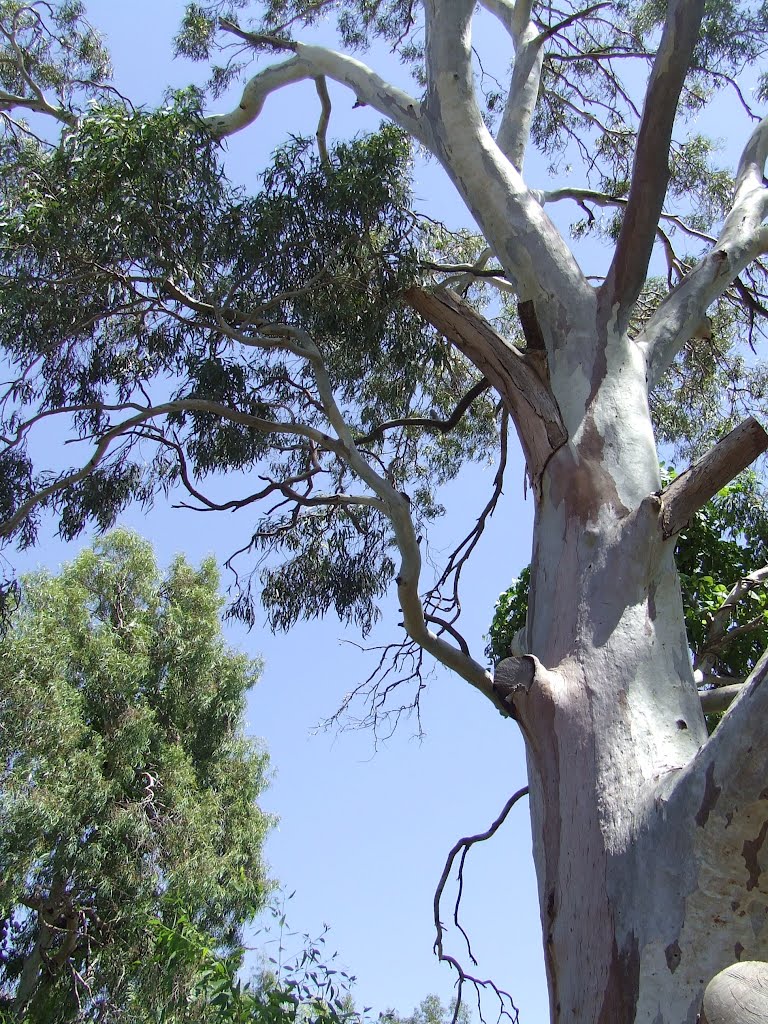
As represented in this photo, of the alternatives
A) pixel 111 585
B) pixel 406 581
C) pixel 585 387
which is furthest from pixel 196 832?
pixel 585 387

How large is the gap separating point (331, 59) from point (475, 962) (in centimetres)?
483

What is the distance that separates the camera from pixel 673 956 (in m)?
1.83

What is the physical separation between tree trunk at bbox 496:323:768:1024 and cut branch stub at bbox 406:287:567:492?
0.20 feet

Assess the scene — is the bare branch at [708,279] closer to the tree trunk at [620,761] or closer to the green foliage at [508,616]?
the tree trunk at [620,761]

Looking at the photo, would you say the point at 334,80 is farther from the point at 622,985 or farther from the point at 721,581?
the point at 622,985

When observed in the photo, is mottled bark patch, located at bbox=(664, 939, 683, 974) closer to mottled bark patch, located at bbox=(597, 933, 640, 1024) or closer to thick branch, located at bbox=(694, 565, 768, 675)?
mottled bark patch, located at bbox=(597, 933, 640, 1024)

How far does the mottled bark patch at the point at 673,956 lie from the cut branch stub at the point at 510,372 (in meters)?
1.58

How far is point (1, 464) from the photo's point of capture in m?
5.08

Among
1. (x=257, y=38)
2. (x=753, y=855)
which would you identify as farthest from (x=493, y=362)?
(x=257, y=38)

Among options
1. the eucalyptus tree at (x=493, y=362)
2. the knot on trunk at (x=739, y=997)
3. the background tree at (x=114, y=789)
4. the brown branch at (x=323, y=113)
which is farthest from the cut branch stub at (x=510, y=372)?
the background tree at (x=114, y=789)

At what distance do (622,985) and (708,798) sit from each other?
44 cm

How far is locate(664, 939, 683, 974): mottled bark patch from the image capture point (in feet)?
5.99

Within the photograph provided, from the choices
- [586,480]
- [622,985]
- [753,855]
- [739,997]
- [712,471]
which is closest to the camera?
[739,997]

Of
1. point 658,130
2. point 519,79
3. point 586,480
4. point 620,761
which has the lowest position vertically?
point 620,761
